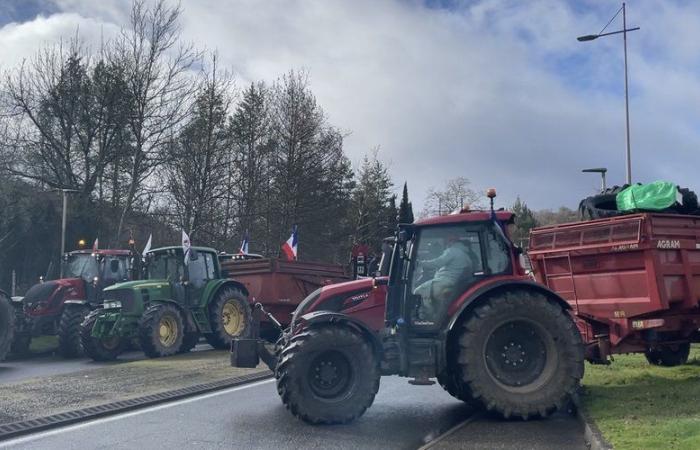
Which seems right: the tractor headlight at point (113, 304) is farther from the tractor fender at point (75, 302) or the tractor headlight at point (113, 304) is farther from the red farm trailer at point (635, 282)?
the red farm trailer at point (635, 282)

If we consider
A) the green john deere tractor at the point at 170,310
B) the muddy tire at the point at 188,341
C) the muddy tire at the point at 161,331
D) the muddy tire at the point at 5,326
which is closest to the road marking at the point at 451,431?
the green john deere tractor at the point at 170,310

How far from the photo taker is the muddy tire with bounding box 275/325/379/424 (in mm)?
→ 8344

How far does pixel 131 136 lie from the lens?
109 feet

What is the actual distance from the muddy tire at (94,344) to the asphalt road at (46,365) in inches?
7.2

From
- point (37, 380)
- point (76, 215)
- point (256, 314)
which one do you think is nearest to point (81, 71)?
point (76, 215)

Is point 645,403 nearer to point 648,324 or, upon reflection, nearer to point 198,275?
point 648,324

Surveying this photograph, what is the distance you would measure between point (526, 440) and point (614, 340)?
10.3 ft

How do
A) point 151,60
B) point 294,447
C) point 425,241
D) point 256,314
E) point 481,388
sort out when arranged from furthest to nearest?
point 151,60, point 256,314, point 425,241, point 481,388, point 294,447

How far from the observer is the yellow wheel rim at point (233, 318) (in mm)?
19272

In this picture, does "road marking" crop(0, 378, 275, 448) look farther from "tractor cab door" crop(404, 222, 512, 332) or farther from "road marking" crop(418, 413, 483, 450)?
"road marking" crop(418, 413, 483, 450)

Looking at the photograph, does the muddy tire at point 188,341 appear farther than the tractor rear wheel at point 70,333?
No

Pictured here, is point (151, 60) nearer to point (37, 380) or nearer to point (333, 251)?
point (333, 251)

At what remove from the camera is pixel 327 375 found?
8500 mm

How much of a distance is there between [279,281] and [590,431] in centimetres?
1300
